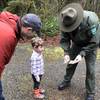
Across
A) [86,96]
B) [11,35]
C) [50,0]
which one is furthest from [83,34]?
[50,0]

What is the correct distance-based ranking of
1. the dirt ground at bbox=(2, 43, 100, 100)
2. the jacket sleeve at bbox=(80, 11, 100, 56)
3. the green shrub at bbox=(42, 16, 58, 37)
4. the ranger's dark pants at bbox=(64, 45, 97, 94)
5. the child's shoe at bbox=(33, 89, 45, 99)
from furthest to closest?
the green shrub at bbox=(42, 16, 58, 37) → the dirt ground at bbox=(2, 43, 100, 100) → the child's shoe at bbox=(33, 89, 45, 99) → the ranger's dark pants at bbox=(64, 45, 97, 94) → the jacket sleeve at bbox=(80, 11, 100, 56)

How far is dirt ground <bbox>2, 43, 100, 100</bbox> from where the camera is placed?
5.84 meters

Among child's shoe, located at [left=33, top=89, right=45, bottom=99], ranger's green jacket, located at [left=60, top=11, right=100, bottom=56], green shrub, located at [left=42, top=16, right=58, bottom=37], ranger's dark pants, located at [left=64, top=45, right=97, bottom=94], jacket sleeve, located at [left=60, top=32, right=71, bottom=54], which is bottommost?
green shrub, located at [left=42, top=16, right=58, bottom=37]

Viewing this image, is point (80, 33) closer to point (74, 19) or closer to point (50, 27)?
point (74, 19)

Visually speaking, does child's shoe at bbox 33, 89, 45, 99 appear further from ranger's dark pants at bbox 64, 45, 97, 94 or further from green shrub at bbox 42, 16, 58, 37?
green shrub at bbox 42, 16, 58, 37

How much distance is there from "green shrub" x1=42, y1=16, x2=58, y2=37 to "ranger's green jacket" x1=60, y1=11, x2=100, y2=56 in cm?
443

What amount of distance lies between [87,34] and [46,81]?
5.80ft

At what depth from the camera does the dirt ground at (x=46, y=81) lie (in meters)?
5.84

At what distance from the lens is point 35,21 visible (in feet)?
12.6

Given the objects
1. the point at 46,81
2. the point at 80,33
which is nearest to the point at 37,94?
the point at 46,81

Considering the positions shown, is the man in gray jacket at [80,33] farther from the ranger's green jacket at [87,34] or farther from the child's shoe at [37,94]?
the child's shoe at [37,94]

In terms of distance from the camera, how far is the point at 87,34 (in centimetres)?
501

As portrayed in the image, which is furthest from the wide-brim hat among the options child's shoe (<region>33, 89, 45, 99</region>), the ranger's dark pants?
child's shoe (<region>33, 89, 45, 99</region>)

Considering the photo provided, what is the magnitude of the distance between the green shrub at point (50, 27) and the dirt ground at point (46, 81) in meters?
2.04
